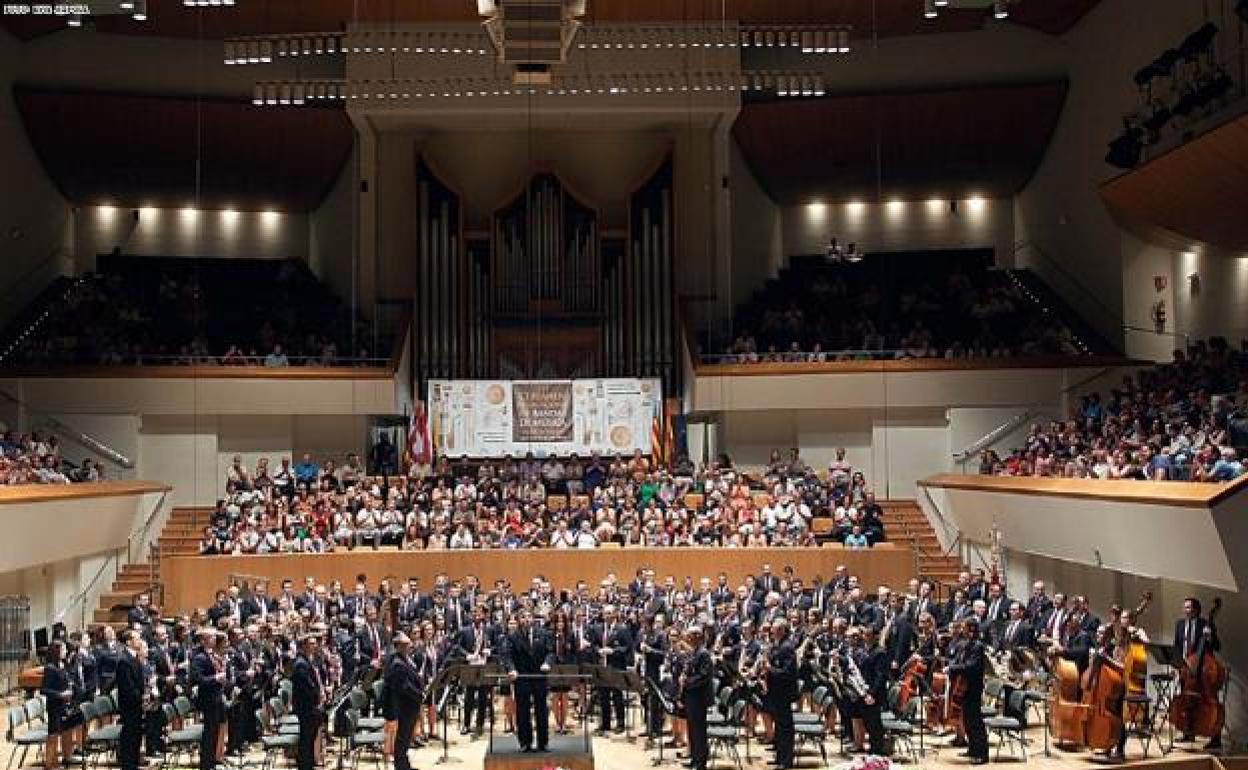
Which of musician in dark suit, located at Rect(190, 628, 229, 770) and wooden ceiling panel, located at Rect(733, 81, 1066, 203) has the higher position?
wooden ceiling panel, located at Rect(733, 81, 1066, 203)

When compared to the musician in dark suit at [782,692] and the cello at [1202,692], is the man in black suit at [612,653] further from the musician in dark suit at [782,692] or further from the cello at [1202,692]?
the cello at [1202,692]

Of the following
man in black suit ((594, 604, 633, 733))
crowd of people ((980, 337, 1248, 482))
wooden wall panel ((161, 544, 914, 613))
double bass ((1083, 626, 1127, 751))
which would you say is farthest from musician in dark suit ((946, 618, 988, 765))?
wooden wall panel ((161, 544, 914, 613))

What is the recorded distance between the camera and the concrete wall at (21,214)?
26984mm

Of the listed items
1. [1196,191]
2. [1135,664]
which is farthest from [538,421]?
[1135,664]

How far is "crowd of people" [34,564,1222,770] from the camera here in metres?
14.6

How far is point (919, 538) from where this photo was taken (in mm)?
25641

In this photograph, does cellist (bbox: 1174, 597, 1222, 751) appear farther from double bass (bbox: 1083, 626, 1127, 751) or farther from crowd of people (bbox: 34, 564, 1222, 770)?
double bass (bbox: 1083, 626, 1127, 751)

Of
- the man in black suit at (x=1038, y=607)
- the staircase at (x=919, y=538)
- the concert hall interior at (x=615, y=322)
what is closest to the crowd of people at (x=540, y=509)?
the concert hall interior at (x=615, y=322)

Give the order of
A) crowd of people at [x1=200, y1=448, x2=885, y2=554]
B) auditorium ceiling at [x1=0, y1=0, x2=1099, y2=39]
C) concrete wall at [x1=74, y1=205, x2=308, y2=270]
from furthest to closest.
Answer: concrete wall at [x1=74, y1=205, x2=308, y2=270]
auditorium ceiling at [x1=0, y1=0, x2=1099, y2=39]
crowd of people at [x1=200, y1=448, x2=885, y2=554]

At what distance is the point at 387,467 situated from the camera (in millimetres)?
27688

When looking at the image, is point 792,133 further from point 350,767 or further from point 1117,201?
point 350,767

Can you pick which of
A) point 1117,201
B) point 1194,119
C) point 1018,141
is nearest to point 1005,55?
point 1018,141

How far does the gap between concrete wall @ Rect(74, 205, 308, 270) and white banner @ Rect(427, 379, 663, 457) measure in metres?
6.06

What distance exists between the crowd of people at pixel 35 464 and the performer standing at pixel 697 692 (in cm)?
960
